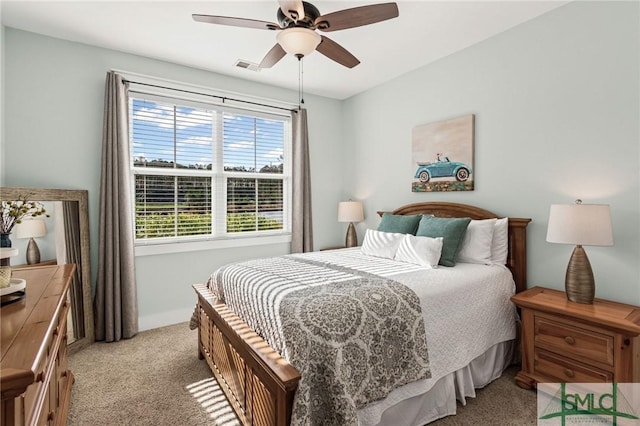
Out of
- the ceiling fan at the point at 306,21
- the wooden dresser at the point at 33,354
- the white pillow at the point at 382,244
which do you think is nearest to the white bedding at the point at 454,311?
the white pillow at the point at 382,244

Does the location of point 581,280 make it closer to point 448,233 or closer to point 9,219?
point 448,233

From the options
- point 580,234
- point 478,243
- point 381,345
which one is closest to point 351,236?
point 478,243

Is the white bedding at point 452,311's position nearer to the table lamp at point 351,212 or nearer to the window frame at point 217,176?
the window frame at point 217,176

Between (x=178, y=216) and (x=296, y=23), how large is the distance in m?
2.51

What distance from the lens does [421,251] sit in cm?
272

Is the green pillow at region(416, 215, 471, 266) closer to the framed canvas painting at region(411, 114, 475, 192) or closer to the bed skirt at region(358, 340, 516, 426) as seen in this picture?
the framed canvas painting at region(411, 114, 475, 192)

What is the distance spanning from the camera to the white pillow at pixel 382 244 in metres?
3.04

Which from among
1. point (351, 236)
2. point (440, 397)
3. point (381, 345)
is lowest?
point (440, 397)

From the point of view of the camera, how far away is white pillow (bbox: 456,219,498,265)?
2.79 m

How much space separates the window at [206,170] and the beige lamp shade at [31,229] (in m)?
0.80

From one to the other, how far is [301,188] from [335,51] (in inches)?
84.1

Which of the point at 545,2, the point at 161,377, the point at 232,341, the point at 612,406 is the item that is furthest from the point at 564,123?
the point at 161,377

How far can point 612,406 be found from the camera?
1.96 metres

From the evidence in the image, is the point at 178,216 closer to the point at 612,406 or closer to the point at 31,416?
the point at 31,416
